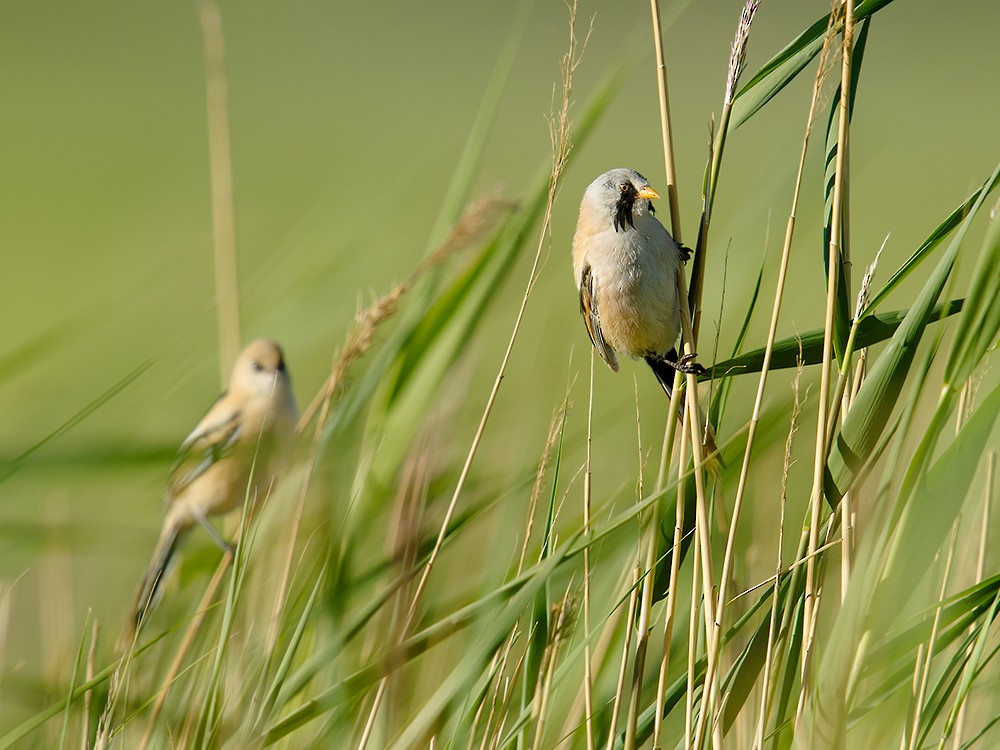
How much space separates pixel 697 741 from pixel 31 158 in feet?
71.9

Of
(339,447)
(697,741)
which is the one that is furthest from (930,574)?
(339,447)

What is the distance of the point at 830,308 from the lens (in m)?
1.56

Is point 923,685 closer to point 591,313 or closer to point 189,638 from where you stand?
point 189,638

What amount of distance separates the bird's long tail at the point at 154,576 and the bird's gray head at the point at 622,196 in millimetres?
1329

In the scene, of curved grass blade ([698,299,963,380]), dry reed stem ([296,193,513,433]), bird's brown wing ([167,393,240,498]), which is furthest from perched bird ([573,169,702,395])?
bird's brown wing ([167,393,240,498])

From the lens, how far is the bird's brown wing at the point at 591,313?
110 inches

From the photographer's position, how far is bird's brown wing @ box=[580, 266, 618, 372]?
110 inches

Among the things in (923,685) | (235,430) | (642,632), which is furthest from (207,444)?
(923,685)

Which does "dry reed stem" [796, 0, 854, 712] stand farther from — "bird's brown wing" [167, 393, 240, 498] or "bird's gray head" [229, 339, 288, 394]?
"bird's gray head" [229, 339, 288, 394]

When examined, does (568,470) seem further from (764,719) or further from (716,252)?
(764,719)

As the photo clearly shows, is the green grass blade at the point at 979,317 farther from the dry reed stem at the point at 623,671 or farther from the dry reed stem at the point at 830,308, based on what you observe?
the dry reed stem at the point at 623,671

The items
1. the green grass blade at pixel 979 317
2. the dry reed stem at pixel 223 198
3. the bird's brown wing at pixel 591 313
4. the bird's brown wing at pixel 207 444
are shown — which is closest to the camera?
the green grass blade at pixel 979 317

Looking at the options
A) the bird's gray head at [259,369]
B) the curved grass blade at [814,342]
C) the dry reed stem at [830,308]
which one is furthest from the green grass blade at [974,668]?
the bird's gray head at [259,369]

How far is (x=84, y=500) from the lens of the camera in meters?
4.21
